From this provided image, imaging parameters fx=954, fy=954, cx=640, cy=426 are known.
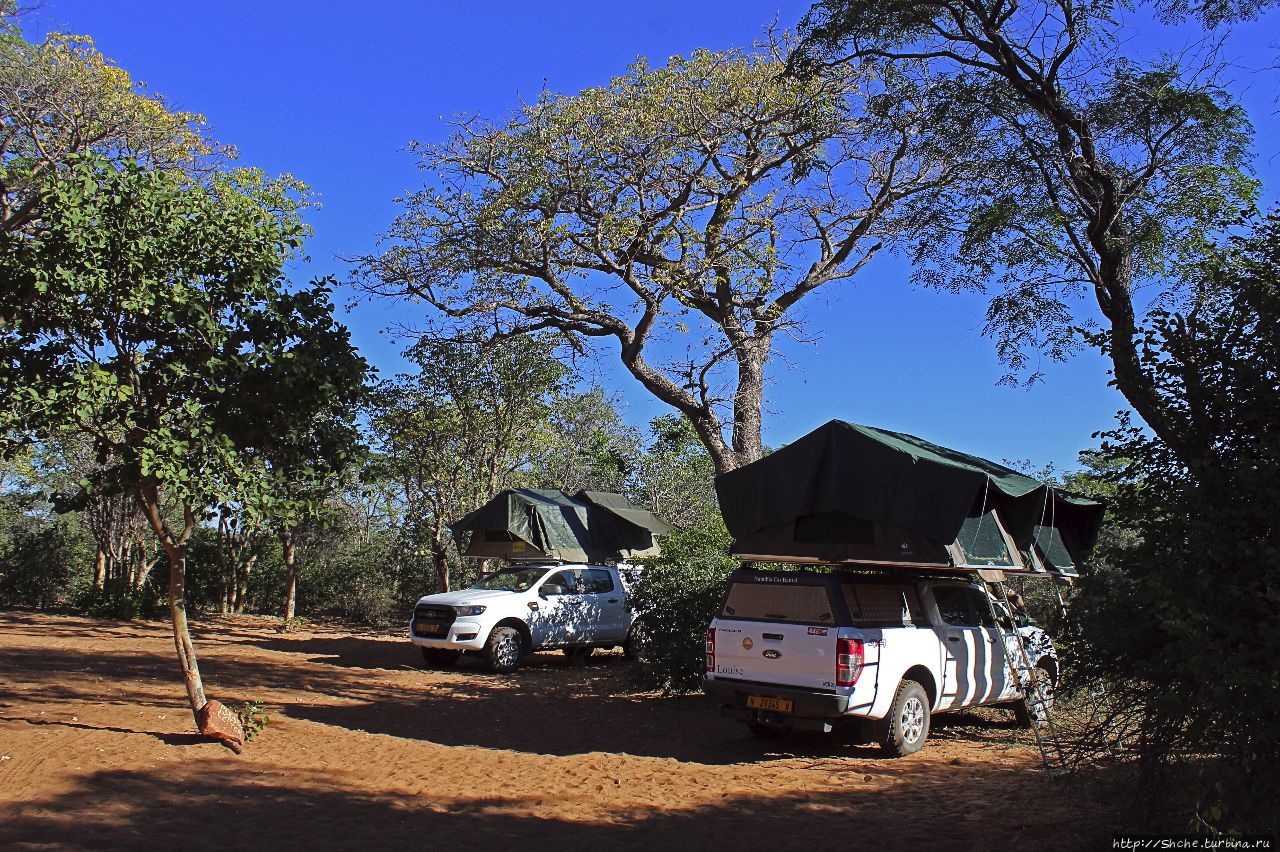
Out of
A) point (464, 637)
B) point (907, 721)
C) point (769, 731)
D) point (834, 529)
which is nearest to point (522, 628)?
point (464, 637)

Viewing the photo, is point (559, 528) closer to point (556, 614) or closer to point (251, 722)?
point (556, 614)

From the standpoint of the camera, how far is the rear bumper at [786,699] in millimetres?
8312

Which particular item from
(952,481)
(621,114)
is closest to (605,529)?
(621,114)

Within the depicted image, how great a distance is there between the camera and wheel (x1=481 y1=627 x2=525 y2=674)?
15414mm

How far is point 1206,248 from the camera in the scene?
1077 centimetres

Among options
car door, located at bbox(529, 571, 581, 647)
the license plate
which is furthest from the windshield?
the license plate

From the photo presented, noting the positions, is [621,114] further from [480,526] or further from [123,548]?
[123,548]

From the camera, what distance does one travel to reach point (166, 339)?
8.70 metres

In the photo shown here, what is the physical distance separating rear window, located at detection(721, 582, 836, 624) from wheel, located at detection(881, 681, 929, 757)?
1.06 meters

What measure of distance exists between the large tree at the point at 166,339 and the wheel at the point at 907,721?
595cm

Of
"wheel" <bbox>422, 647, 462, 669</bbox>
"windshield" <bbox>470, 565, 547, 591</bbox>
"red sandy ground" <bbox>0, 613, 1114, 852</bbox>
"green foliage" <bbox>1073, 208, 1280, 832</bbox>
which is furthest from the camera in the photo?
"windshield" <bbox>470, 565, 547, 591</bbox>

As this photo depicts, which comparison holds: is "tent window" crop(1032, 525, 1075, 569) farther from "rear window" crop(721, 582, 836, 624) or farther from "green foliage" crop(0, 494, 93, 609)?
"green foliage" crop(0, 494, 93, 609)

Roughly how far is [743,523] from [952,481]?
2307mm

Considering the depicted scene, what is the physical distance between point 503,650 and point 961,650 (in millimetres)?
8189
